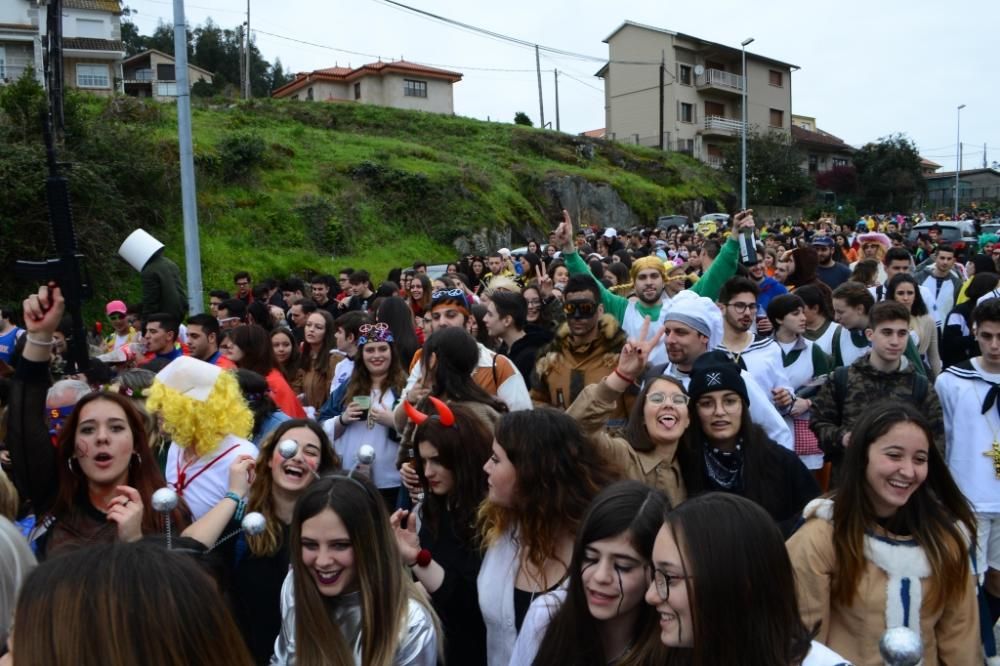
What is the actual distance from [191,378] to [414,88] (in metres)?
57.3

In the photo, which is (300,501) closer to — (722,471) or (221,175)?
(722,471)

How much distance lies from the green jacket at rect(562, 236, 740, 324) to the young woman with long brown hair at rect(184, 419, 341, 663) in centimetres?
310

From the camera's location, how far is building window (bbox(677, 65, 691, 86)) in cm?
5606

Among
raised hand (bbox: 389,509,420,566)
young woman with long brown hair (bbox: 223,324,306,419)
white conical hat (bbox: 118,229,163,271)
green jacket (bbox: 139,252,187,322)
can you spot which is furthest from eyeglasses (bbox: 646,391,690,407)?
white conical hat (bbox: 118,229,163,271)

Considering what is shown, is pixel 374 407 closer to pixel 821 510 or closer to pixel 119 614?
pixel 821 510

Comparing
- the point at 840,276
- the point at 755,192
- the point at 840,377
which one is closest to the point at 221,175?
the point at 840,276

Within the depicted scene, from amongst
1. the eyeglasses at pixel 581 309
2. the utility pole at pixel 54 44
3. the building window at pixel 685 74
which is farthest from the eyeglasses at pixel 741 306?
the building window at pixel 685 74

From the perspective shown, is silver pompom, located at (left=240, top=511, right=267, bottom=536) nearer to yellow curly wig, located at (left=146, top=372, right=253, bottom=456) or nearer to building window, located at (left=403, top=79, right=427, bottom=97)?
yellow curly wig, located at (left=146, top=372, right=253, bottom=456)

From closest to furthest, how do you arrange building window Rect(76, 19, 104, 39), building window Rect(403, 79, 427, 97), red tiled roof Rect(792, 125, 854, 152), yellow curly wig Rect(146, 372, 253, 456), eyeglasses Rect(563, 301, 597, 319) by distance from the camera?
yellow curly wig Rect(146, 372, 253, 456), eyeglasses Rect(563, 301, 597, 319), building window Rect(76, 19, 104, 39), building window Rect(403, 79, 427, 97), red tiled roof Rect(792, 125, 854, 152)

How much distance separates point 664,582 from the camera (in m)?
2.11

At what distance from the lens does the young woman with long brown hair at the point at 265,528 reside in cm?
325

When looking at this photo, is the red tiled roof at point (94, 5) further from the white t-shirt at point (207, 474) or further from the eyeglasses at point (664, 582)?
the eyeglasses at point (664, 582)

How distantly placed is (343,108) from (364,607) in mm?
38356

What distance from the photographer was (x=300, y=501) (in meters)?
2.89
